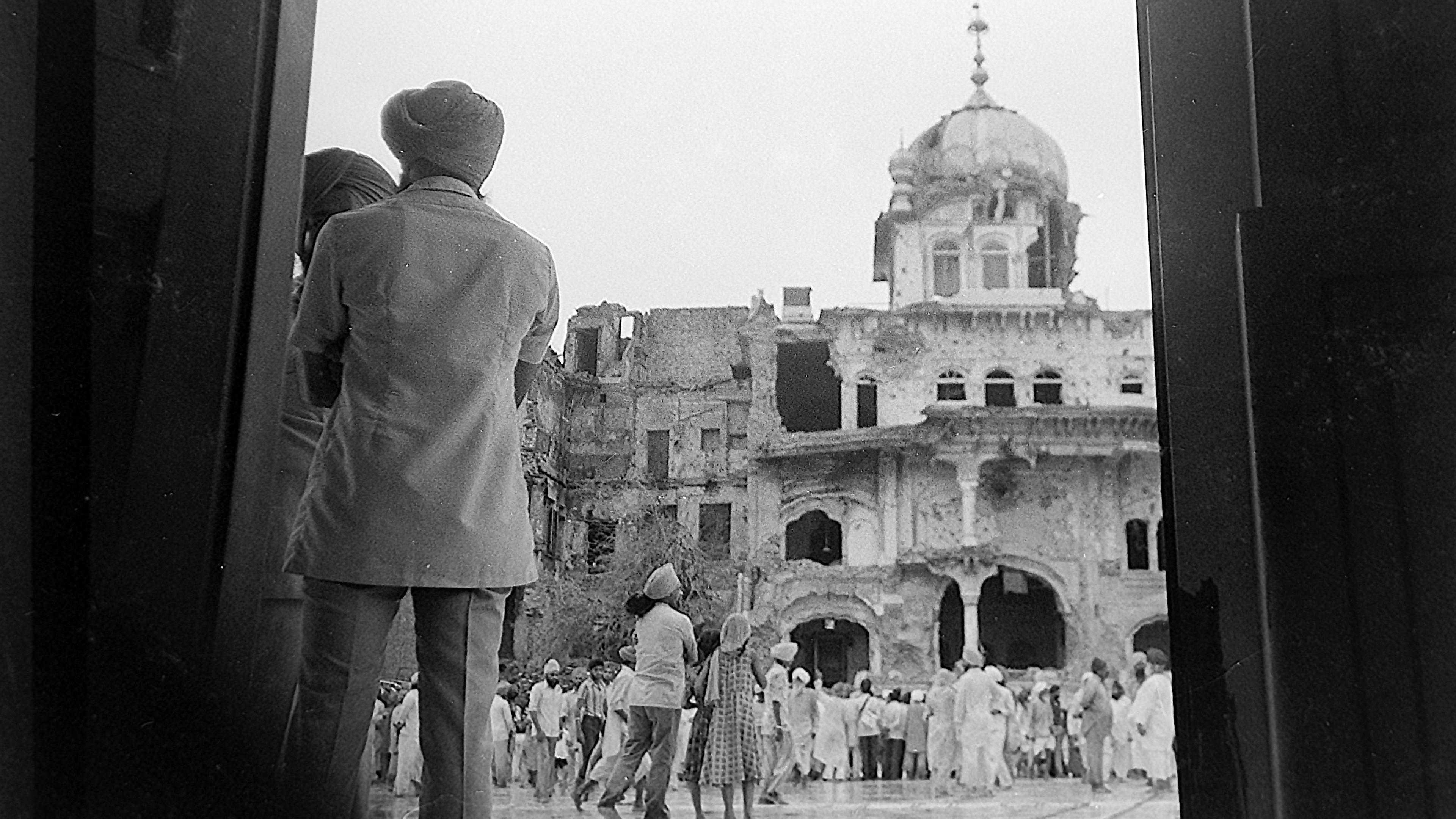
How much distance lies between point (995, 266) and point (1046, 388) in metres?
0.33

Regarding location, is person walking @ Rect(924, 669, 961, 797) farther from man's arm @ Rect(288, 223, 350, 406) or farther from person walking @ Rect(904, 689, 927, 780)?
man's arm @ Rect(288, 223, 350, 406)

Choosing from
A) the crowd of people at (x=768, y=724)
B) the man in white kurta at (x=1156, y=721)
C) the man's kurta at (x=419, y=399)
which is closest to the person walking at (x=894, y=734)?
the crowd of people at (x=768, y=724)

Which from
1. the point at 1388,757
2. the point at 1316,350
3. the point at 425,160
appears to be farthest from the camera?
the point at 425,160

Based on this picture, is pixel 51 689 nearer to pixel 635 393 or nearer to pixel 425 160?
pixel 425 160

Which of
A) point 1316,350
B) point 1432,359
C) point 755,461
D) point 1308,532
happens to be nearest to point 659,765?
point 755,461

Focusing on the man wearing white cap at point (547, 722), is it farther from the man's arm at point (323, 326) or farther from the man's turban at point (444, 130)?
the man's turban at point (444, 130)

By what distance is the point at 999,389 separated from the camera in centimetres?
237

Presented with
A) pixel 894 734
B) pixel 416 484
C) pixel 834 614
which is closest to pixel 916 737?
pixel 894 734

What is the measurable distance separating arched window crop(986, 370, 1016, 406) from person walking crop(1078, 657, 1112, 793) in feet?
1.92

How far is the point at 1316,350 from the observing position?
1738 mm

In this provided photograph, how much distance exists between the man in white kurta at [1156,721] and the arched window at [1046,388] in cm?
57

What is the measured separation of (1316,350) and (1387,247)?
20cm

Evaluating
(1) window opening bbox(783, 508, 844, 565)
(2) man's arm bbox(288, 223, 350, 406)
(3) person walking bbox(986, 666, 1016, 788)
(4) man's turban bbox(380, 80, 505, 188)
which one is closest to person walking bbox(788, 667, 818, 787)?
(1) window opening bbox(783, 508, 844, 565)

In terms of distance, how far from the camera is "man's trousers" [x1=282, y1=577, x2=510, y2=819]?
1.81 metres
